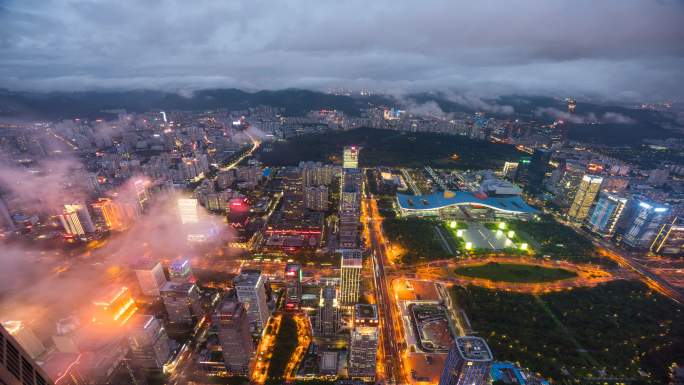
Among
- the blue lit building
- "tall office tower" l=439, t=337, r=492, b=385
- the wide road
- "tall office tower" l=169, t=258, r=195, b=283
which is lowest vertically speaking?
the wide road

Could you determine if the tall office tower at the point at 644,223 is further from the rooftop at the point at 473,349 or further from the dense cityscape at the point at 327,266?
the rooftop at the point at 473,349

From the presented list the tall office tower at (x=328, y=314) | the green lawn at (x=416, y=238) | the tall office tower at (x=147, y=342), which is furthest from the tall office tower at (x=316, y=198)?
the tall office tower at (x=147, y=342)

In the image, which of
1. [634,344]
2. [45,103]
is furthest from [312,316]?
[45,103]

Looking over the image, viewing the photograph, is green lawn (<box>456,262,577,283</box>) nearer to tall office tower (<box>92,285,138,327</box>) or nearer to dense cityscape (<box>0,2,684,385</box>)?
dense cityscape (<box>0,2,684,385</box>)

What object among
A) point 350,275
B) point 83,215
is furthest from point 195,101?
point 350,275

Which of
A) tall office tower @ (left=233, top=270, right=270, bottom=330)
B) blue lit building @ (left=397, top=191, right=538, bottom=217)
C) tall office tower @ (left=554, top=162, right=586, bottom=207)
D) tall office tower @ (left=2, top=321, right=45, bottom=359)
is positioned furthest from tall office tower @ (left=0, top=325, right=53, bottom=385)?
tall office tower @ (left=554, top=162, right=586, bottom=207)

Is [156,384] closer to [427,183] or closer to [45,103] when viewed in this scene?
[427,183]
